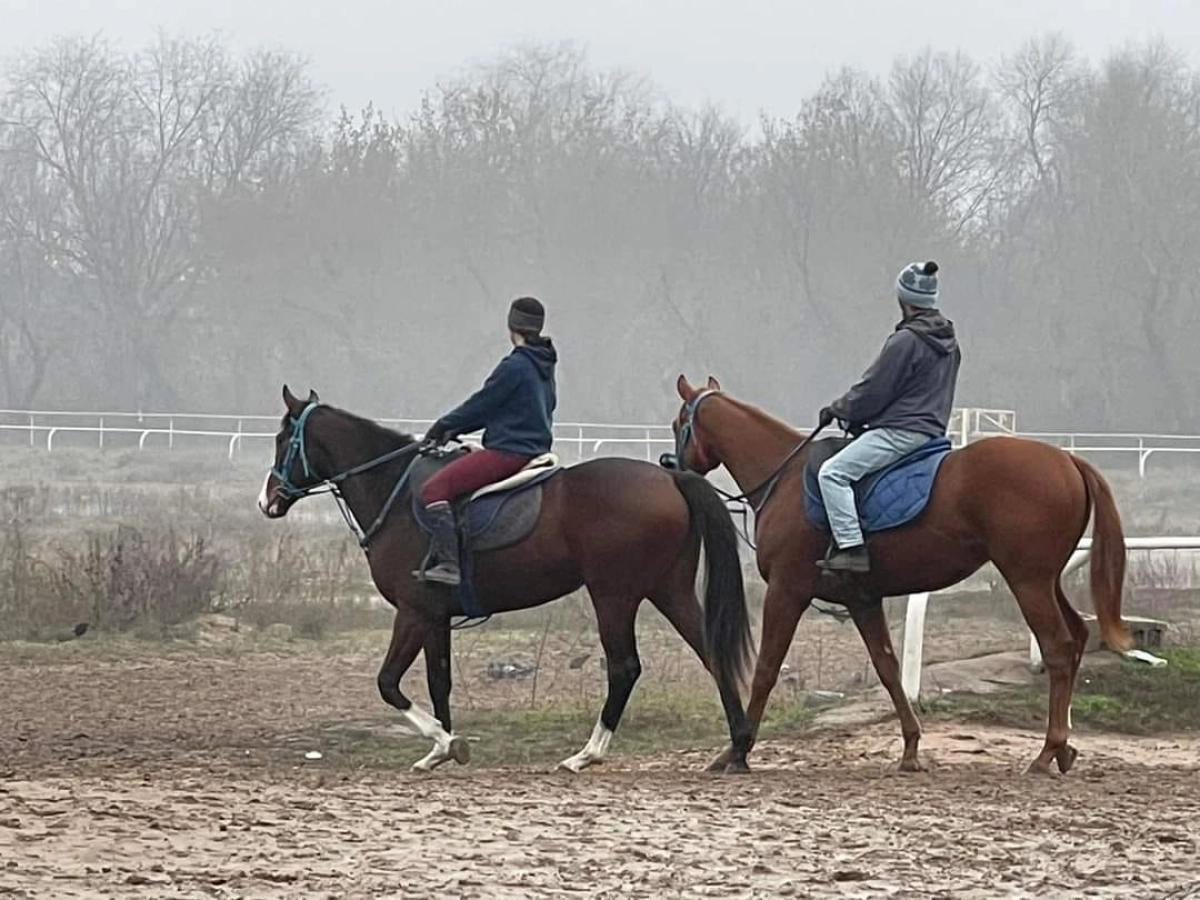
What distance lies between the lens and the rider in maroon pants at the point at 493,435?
452 inches

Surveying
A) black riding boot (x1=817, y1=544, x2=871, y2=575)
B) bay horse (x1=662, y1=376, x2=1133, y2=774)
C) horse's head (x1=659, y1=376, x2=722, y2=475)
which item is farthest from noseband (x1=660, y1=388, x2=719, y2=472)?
black riding boot (x1=817, y1=544, x2=871, y2=575)

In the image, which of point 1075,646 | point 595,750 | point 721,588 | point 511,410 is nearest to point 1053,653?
point 1075,646

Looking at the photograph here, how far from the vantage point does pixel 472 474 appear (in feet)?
37.7

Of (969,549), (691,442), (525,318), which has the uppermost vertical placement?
(525,318)

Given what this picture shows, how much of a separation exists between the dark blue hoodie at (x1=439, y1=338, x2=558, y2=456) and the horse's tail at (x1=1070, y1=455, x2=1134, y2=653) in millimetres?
3171

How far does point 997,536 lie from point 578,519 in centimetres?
243

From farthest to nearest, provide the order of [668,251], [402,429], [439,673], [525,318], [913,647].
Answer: [668,251] → [402,429] → [913,647] → [439,673] → [525,318]

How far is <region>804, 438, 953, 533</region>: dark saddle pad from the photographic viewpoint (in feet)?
35.5

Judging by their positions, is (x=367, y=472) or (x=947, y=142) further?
(x=947, y=142)

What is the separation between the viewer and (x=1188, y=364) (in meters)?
55.3

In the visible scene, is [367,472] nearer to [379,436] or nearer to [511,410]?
[379,436]

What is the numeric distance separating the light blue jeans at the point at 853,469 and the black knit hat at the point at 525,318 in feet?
6.62

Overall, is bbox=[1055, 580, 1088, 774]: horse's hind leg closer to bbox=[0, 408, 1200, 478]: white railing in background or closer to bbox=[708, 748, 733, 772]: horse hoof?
bbox=[708, 748, 733, 772]: horse hoof

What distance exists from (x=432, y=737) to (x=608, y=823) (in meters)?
3.16
